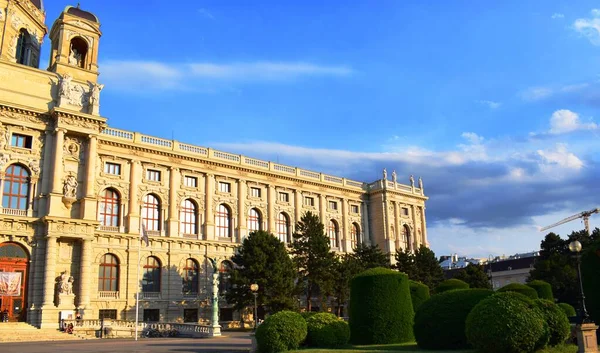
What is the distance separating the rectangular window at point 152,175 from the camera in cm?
5472

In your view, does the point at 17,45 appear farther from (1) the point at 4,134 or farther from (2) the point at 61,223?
(2) the point at 61,223

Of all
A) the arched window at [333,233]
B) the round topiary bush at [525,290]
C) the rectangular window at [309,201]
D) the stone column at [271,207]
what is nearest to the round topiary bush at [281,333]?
the round topiary bush at [525,290]

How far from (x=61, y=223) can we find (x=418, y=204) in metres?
54.5

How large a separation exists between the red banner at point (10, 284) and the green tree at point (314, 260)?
24.7m

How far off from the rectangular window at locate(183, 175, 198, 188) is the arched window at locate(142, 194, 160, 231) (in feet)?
12.8

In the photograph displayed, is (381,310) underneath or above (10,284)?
underneath

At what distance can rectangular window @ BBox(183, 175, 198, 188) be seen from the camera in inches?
2265

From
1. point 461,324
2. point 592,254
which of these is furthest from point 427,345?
point 592,254

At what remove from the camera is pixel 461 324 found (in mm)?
20219

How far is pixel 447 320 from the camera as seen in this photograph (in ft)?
66.7

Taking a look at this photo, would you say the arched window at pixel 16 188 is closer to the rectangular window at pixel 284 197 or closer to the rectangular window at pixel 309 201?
the rectangular window at pixel 284 197

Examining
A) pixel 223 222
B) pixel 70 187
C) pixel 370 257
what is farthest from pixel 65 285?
pixel 370 257

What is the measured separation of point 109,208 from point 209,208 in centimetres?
1080

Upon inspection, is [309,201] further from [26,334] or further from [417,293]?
[417,293]
